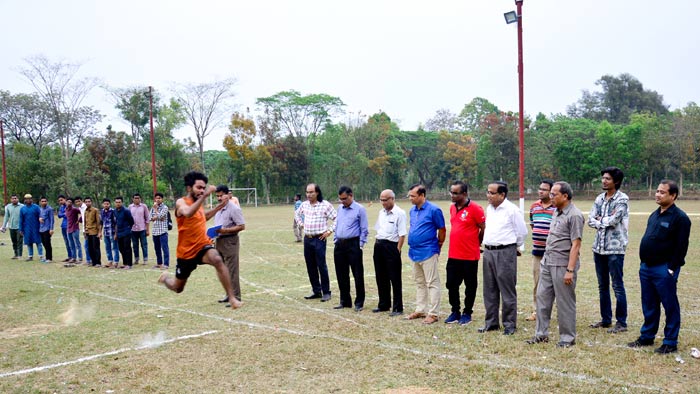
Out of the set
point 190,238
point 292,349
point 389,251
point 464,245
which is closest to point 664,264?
point 464,245

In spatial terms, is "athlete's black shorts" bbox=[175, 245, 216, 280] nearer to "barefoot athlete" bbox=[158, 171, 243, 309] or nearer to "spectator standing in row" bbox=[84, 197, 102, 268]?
"barefoot athlete" bbox=[158, 171, 243, 309]

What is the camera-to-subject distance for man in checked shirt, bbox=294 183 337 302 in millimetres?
10109

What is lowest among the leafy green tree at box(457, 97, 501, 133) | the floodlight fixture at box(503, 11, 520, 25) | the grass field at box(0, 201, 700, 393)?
the grass field at box(0, 201, 700, 393)

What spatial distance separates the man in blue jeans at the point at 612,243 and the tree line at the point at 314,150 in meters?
48.9

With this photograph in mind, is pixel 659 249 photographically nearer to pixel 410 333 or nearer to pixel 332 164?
pixel 410 333

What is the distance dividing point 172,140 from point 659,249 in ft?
197

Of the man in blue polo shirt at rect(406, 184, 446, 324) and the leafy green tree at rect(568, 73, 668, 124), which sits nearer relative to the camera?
the man in blue polo shirt at rect(406, 184, 446, 324)

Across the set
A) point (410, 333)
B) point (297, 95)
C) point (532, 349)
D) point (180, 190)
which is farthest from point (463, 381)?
point (297, 95)

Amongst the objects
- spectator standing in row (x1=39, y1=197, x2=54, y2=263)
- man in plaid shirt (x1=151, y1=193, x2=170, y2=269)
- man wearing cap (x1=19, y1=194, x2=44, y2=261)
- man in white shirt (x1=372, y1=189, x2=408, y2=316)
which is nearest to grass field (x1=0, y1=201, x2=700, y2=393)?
man in white shirt (x1=372, y1=189, x2=408, y2=316)

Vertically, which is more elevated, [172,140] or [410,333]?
[172,140]

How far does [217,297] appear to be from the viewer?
10.5 metres

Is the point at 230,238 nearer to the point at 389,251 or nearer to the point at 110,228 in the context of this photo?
the point at 389,251

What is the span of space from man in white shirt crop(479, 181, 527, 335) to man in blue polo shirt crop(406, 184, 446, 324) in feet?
2.87

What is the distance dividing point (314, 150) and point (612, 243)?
6525cm
